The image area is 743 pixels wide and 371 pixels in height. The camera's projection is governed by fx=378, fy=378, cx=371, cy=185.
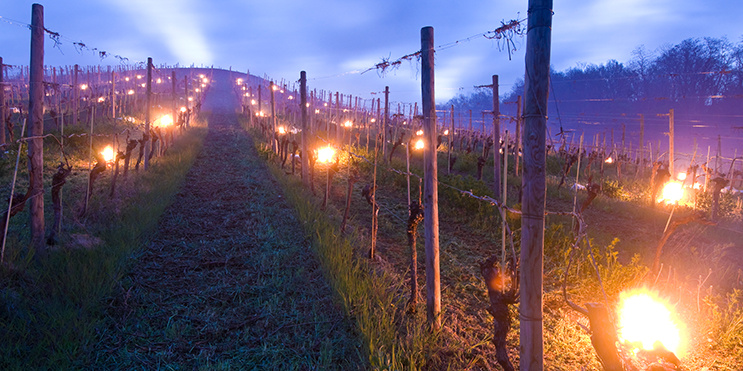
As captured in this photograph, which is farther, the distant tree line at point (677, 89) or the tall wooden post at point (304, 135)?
the distant tree line at point (677, 89)

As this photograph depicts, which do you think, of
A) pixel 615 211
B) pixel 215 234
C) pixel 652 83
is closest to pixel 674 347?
pixel 215 234

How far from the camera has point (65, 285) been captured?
156 inches

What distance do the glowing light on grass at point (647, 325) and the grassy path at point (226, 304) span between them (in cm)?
275

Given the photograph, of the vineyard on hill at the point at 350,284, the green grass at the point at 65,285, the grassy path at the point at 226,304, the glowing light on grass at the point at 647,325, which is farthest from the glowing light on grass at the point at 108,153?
the glowing light on grass at the point at 647,325

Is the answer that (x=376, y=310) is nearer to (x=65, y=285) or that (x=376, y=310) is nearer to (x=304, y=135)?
(x=65, y=285)

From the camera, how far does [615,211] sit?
10.8m

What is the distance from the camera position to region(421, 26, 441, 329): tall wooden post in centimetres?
355

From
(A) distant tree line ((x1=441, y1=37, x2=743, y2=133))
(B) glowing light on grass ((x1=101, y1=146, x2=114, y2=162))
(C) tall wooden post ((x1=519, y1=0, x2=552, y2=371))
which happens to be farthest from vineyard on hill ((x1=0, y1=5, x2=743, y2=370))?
(A) distant tree line ((x1=441, y1=37, x2=743, y2=133))

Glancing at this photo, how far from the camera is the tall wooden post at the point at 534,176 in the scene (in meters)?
2.24

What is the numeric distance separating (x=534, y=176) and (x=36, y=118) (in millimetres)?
5780

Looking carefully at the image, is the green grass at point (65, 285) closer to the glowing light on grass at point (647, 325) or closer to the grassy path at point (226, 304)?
the grassy path at point (226, 304)

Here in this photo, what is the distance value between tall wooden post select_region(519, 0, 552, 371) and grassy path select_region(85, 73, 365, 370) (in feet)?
4.79

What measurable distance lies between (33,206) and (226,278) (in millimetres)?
2597

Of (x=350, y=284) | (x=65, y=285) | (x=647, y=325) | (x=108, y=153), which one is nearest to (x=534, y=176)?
(x=350, y=284)
